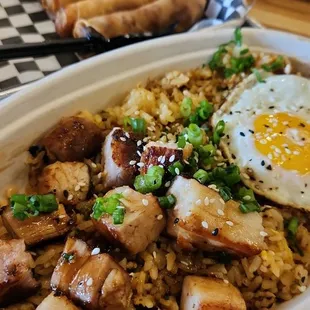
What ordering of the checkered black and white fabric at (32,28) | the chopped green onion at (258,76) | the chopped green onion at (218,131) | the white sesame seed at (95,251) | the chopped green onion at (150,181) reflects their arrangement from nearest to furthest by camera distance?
the white sesame seed at (95,251), the chopped green onion at (150,181), the chopped green onion at (218,131), the chopped green onion at (258,76), the checkered black and white fabric at (32,28)

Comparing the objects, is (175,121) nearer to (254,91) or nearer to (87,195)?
(254,91)

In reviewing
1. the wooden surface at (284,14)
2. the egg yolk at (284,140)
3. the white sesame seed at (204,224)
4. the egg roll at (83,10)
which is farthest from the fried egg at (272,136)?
the wooden surface at (284,14)

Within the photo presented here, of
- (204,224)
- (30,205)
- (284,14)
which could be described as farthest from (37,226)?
(284,14)

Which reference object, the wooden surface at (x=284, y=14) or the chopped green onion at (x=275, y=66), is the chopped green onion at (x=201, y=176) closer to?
the chopped green onion at (x=275, y=66)

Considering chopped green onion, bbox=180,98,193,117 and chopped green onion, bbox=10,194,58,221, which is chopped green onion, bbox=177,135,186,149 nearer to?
chopped green onion, bbox=180,98,193,117

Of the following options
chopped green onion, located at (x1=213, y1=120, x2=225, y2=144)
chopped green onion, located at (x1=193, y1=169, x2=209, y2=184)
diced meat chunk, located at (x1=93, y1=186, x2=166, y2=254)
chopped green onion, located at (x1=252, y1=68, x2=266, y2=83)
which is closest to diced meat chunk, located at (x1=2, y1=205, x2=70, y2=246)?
diced meat chunk, located at (x1=93, y1=186, x2=166, y2=254)

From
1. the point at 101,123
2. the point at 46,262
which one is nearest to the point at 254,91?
the point at 101,123

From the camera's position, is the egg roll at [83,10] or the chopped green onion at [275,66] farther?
the egg roll at [83,10]
